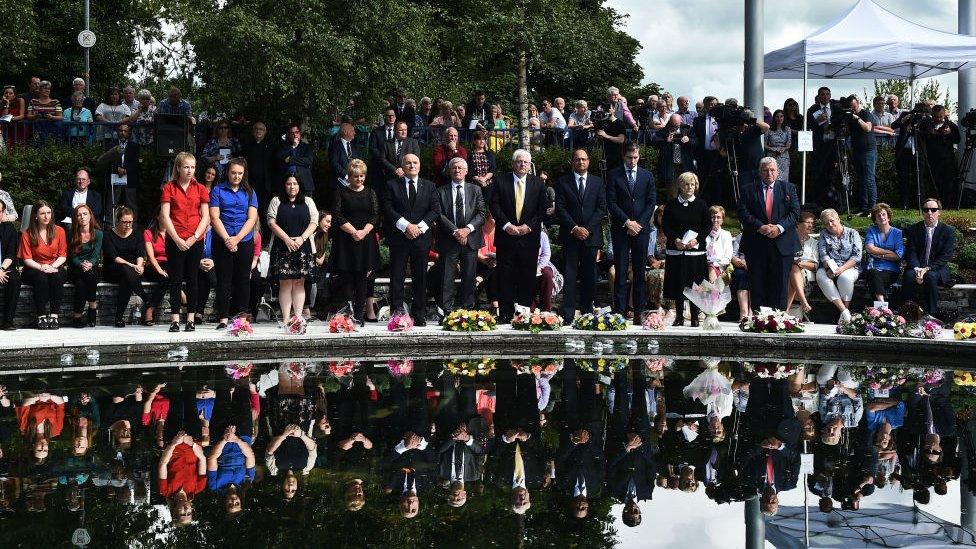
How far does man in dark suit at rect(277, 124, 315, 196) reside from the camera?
1722cm

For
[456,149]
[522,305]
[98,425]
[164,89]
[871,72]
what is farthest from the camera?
[164,89]

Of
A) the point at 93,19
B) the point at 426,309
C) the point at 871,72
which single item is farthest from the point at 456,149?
the point at 93,19

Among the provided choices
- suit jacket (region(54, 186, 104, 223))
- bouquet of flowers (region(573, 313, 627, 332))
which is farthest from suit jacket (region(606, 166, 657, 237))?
suit jacket (region(54, 186, 104, 223))

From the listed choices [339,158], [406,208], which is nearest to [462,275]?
[406,208]

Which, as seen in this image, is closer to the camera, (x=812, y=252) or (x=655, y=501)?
(x=655, y=501)

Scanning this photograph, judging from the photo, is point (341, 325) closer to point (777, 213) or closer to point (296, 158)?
point (296, 158)

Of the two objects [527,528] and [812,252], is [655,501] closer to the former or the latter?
[527,528]

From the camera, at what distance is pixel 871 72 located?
21.1m

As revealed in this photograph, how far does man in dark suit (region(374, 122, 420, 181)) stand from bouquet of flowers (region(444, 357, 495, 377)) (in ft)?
13.2

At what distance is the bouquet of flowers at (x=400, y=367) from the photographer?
11398 millimetres

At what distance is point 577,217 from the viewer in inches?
576

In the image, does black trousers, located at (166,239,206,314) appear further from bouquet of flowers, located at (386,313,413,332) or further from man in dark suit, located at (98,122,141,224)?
man in dark suit, located at (98,122,141,224)

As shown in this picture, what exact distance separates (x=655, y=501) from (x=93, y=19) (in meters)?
31.7

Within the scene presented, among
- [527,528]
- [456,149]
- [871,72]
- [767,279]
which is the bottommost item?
[527,528]
